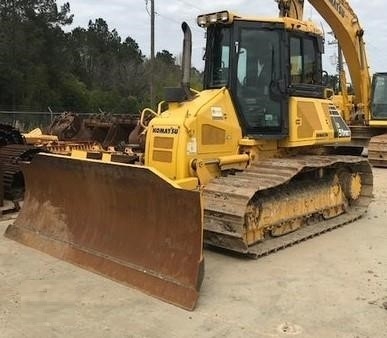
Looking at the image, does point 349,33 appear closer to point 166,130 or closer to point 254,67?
point 254,67

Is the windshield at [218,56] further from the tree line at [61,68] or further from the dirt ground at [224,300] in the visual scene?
the tree line at [61,68]

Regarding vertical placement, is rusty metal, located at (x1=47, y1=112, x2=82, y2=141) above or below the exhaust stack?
below

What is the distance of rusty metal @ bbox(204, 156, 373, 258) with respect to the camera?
20.2ft

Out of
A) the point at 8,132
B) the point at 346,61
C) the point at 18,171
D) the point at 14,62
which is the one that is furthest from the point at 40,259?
the point at 14,62

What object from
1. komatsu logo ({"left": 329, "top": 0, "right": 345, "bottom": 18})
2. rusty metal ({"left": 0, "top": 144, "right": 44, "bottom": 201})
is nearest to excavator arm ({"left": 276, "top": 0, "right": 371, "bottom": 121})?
komatsu logo ({"left": 329, "top": 0, "right": 345, "bottom": 18})

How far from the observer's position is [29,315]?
4738 mm

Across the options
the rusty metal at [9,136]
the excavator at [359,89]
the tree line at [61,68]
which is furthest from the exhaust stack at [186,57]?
the tree line at [61,68]

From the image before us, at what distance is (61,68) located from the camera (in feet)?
144

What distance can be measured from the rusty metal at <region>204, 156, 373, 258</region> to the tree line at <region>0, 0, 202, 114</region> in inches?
1110

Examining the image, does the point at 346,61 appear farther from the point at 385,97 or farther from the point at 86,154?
the point at 86,154

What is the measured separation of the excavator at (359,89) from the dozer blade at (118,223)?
696cm

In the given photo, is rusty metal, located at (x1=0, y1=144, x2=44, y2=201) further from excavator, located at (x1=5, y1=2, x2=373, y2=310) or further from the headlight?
the headlight

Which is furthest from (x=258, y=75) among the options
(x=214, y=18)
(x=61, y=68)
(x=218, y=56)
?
(x=61, y=68)

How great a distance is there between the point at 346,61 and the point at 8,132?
8583 mm
